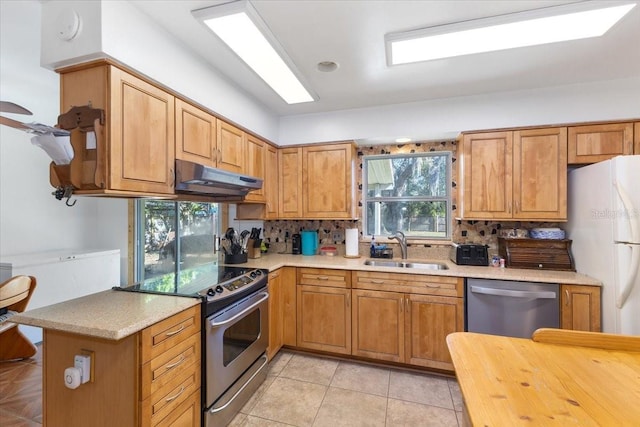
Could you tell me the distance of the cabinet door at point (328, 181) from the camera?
304 centimetres

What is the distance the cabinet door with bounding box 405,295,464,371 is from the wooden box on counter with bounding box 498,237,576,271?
709mm

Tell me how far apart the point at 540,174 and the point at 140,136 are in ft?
10.3

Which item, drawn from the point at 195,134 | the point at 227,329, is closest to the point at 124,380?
the point at 227,329

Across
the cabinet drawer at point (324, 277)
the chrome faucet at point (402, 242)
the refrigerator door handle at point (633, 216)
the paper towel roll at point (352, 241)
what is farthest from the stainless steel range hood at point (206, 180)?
the refrigerator door handle at point (633, 216)

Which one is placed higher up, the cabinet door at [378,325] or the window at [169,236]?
the window at [169,236]

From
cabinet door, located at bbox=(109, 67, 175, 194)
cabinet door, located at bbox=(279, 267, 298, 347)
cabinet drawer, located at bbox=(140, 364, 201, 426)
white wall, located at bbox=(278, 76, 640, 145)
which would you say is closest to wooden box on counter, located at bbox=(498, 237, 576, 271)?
white wall, located at bbox=(278, 76, 640, 145)

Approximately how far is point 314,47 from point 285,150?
149 centimetres

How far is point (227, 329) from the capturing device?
1.90 meters

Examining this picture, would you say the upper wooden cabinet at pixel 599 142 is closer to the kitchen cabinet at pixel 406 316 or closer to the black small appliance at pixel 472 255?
the black small appliance at pixel 472 255

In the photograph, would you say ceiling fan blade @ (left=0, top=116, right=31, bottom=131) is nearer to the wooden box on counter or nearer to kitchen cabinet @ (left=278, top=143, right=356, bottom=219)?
kitchen cabinet @ (left=278, top=143, right=356, bottom=219)

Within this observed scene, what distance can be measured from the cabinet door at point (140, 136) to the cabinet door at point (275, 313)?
1292 mm

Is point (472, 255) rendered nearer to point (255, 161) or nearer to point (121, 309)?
point (255, 161)

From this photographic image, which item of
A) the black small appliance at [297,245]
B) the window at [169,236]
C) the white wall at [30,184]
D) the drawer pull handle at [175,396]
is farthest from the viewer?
the window at [169,236]

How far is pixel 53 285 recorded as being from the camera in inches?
120
